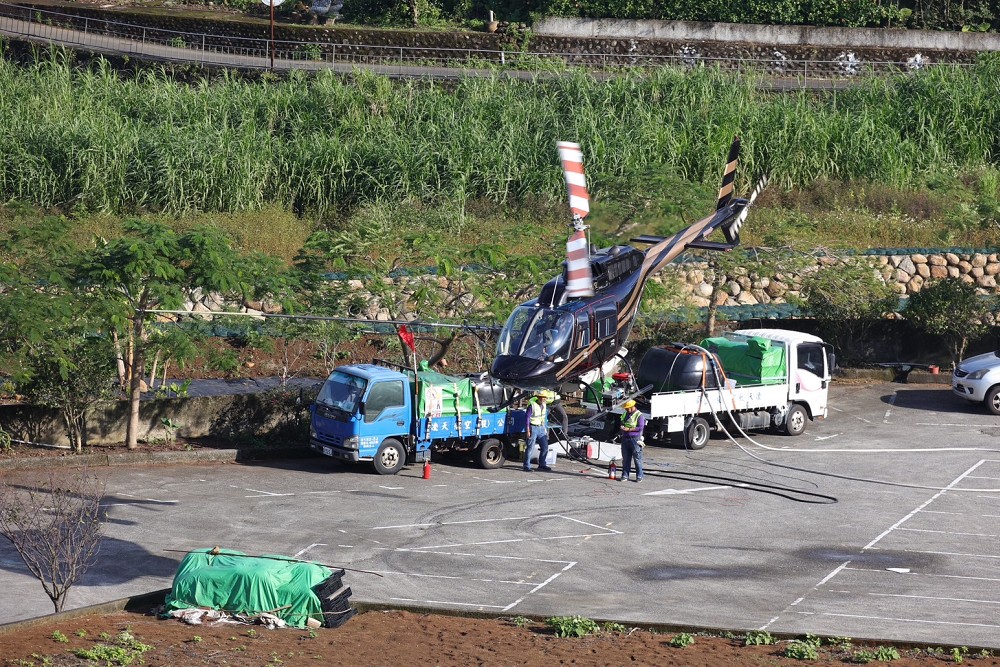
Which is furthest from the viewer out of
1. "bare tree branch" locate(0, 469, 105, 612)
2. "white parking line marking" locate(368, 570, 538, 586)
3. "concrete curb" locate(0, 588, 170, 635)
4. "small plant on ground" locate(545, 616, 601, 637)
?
"white parking line marking" locate(368, 570, 538, 586)

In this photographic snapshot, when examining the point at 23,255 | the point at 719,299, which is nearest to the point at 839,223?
the point at 719,299

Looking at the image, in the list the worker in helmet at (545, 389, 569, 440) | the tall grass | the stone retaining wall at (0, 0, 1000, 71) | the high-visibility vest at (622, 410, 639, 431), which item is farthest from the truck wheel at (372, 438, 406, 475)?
the stone retaining wall at (0, 0, 1000, 71)

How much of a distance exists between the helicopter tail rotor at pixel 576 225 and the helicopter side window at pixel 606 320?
1170 millimetres

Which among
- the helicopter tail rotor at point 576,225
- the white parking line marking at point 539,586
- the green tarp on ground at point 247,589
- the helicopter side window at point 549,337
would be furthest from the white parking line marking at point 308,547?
the helicopter tail rotor at point 576,225

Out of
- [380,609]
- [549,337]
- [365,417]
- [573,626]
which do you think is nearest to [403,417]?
[365,417]

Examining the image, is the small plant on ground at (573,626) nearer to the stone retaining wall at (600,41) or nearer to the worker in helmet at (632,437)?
the worker in helmet at (632,437)

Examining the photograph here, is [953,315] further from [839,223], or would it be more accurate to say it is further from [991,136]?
[991,136]

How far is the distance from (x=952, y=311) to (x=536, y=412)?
12987 mm

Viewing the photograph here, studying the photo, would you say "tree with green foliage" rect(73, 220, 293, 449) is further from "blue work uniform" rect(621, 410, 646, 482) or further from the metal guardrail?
the metal guardrail

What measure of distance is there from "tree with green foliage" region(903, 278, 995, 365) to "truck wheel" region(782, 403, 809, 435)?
6057mm

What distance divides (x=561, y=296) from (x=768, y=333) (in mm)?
10870

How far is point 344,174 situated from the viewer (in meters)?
33.9

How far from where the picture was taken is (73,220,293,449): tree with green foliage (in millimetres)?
22969

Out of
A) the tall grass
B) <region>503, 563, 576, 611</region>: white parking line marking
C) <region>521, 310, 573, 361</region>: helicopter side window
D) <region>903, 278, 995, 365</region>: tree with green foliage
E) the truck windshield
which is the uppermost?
the tall grass
